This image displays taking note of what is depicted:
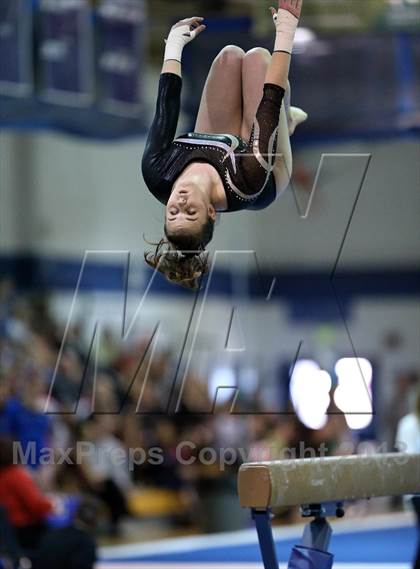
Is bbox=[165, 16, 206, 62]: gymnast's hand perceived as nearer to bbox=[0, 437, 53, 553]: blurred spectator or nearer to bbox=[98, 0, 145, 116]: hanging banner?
bbox=[0, 437, 53, 553]: blurred spectator

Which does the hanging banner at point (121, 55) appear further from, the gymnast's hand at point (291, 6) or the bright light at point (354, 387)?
the gymnast's hand at point (291, 6)

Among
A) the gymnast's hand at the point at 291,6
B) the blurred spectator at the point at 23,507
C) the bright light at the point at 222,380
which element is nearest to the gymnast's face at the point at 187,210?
the gymnast's hand at the point at 291,6

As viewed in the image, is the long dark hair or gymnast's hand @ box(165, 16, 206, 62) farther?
gymnast's hand @ box(165, 16, 206, 62)

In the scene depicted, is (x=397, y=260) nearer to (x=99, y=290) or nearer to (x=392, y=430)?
(x=392, y=430)

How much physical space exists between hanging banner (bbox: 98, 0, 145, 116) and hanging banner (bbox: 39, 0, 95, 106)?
0.58ft

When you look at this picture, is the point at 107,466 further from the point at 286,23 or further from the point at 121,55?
the point at 286,23

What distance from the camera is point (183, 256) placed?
420 cm

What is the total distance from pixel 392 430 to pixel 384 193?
397 centimetres

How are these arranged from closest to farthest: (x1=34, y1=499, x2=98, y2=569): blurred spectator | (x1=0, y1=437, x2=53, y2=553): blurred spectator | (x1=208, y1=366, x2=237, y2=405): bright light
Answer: (x1=34, y1=499, x2=98, y2=569): blurred spectator
(x1=0, y1=437, x2=53, y2=553): blurred spectator
(x1=208, y1=366, x2=237, y2=405): bright light

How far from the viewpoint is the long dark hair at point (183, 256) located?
413 centimetres

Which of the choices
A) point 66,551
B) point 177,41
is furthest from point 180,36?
point 66,551

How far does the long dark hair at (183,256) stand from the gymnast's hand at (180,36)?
0.66m

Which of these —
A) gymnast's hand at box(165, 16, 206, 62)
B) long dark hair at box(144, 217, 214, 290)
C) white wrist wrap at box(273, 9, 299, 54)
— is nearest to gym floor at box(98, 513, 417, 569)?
long dark hair at box(144, 217, 214, 290)

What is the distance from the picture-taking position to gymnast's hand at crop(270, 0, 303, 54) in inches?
163
